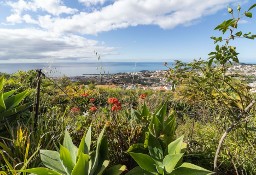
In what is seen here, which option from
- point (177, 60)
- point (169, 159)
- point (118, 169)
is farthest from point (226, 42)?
point (118, 169)

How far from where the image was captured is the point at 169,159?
9.34ft

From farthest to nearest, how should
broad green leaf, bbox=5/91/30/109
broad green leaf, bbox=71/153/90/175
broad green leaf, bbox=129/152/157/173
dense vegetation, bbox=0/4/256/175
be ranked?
broad green leaf, bbox=5/91/30/109 → broad green leaf, bbox=129/152/157/173 → dense vegetation, bbox=0/4/256/175 → broad green leaf, bbox=71/153/90/175

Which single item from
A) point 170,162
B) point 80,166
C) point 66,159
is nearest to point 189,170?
point 170,162

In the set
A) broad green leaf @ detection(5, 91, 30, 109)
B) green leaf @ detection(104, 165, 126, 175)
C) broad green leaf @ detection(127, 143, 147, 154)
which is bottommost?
green leaf @ detection(104, 165, 126, 175)

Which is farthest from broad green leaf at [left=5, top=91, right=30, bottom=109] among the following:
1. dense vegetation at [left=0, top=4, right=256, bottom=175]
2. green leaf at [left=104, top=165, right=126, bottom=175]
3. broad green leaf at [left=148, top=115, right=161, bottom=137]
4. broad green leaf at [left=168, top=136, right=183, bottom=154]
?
broad green leaf at [left=168, top=136, right=183, bottom=154]

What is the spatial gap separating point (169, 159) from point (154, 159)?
0.27 m

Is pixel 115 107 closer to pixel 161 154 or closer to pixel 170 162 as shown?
pixel 161 154

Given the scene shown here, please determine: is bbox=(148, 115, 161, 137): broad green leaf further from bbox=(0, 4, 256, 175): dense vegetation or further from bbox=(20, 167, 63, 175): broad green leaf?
bbox=(20, 167, 63, 175): broad green leaf

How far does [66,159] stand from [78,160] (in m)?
0.26

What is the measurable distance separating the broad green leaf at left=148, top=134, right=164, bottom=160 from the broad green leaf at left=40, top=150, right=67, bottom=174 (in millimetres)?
909

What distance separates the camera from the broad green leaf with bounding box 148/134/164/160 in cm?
315

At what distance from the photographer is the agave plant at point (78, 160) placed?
9.23 feet

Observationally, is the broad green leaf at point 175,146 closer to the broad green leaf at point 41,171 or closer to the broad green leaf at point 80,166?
the broad green leaf at point 80,166

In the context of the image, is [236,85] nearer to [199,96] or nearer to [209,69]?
[209,69]
